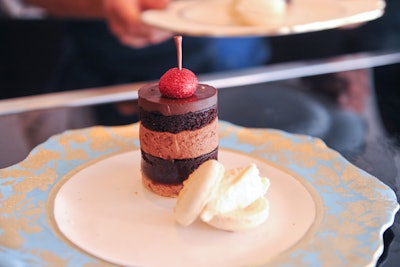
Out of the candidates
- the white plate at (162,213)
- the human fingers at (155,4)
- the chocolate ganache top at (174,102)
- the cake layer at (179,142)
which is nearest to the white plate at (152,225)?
the white plate at (162,213)

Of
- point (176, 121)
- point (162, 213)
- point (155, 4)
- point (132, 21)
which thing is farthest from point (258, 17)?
point (162, 213)

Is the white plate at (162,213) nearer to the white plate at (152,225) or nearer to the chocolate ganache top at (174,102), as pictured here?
the white plate at (152,225)

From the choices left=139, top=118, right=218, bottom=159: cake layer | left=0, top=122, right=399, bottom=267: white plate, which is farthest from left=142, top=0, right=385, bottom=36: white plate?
left=139, top=118, right=218, bottom=159: cake layer

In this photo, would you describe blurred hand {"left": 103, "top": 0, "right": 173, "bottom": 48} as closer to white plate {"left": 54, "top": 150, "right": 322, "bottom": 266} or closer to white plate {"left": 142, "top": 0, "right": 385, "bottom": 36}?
white plate {"left": 142, "top": 0, "right": 385, "bottom": 36}

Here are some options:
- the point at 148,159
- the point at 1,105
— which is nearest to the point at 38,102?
the point at 1,105

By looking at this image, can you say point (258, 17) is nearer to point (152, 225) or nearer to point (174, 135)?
point (174, 135)

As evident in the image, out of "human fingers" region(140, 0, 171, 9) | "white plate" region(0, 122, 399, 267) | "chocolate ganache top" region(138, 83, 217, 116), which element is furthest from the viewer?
"human fingers" region(140, 0, 171, 9)

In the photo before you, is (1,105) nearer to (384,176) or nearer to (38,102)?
(38,102)
